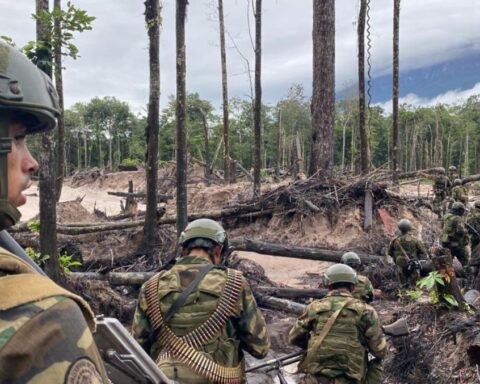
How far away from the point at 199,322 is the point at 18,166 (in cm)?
230

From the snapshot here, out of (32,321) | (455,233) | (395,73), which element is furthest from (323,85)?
(32,321)

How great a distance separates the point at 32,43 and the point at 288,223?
9.52m

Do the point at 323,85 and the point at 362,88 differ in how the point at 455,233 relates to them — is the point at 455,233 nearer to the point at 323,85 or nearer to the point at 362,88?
the point at 323,85

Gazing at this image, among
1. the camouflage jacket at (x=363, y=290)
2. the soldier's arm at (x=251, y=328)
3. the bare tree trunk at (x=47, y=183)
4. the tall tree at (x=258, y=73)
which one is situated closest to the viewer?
the soldier's arm at (x=251, y=328)

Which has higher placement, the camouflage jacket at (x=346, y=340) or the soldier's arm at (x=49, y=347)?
the soldier's arm at (x=49, y=347)

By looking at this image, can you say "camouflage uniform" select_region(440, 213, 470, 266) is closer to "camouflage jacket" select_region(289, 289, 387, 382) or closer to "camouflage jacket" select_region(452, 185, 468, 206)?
"camouflage jacket" select_region(452, 185, 468, 206)

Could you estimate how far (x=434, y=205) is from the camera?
17688 mm

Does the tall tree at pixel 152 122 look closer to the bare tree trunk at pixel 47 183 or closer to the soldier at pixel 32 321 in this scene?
the bare tree trunk at pixel 47 183

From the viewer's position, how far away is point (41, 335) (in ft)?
3.59

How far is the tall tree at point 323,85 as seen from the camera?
15492 mm

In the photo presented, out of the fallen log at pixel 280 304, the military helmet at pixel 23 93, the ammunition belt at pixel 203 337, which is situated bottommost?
the fallen log at pixel 280 304

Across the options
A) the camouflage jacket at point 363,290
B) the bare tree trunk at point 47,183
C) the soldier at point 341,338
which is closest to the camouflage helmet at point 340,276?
the soldier at point 341,338

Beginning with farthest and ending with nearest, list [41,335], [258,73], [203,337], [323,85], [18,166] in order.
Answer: [258,73] < [323,85] < [203,337] < [18,166] < [41,335]

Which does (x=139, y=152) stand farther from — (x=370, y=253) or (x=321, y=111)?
(x=370, y=253)
